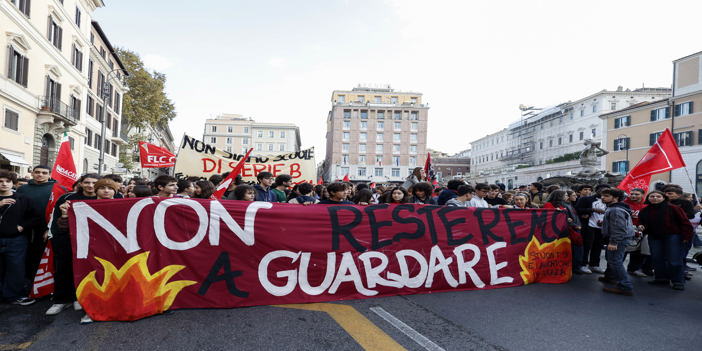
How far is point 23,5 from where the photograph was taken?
1722cm

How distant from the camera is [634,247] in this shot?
5918mm

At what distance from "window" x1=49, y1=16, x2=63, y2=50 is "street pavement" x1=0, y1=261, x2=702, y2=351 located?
22.7 meters

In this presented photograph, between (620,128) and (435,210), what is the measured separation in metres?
48.0

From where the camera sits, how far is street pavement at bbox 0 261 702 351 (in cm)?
303

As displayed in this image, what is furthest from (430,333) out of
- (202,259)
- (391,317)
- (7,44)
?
(7,44)

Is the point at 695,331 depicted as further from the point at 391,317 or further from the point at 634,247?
the point at 391,317

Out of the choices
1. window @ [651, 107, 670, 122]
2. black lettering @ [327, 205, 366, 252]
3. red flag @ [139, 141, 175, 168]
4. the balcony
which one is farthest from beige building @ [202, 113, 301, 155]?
Result: black lettering @ [327, 205, 366, 252]

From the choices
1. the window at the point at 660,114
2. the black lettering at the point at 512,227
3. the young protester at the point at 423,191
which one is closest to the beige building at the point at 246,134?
the window at the point at 660,114

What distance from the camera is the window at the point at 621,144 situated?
132ft

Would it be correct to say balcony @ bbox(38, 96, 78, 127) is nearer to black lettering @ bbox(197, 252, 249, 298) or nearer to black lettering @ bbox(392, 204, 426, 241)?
black lettering @ bbox(197, 252, 249, 298)

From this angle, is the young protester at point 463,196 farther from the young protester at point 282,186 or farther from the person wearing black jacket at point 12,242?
the person wearing black jacket at point 12,242

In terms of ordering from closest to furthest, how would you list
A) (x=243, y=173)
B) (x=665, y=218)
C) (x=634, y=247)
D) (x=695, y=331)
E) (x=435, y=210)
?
(x=695, y=331)
(x=435, y=210)
(x=665, y=218)
(x=634, y=247)
(x=243, y=173)

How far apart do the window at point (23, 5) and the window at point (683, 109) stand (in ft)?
164

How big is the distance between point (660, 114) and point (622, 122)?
15.6 ft
